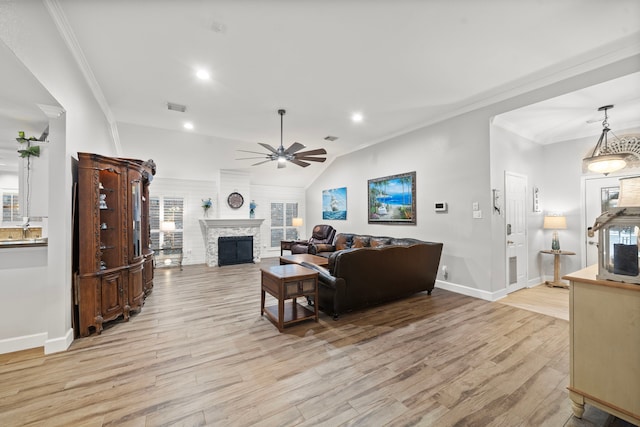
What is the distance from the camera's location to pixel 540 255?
5172mm

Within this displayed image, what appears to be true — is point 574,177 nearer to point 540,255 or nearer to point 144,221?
point 540,255

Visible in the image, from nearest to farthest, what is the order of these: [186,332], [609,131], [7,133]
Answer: [186,332] → [7,133] → [609,131]

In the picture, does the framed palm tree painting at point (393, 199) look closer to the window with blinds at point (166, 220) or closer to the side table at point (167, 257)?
the side table at point (167, 257)

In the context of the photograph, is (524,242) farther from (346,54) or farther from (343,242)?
(346,54)

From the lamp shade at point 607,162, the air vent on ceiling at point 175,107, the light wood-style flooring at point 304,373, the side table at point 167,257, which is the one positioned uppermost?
the air vent on ceiling at point 175,107

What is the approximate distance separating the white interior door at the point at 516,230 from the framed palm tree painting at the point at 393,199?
1.58 meters

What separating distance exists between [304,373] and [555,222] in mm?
5278

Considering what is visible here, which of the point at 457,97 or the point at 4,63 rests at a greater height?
the point at 457,97

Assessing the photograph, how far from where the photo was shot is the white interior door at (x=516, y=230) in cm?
442

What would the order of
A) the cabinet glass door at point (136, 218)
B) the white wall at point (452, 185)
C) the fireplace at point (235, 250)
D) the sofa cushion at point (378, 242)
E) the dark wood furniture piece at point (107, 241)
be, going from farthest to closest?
the fireplace at point (235, 250) < the sofa cushion at point (378, 242) < the white wall at point (452, 185) < the cabinet glass door at point (136, 218) < the dark wood furniture piece at point (107, 241)

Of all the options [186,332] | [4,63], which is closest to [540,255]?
[186,332]

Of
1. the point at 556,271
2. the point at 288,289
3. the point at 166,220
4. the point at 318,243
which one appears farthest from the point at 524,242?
the point at 166,220

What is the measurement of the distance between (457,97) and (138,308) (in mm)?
5683

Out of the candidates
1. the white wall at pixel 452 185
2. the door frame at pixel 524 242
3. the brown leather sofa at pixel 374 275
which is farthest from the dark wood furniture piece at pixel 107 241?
the door frame at pixel 524 242
